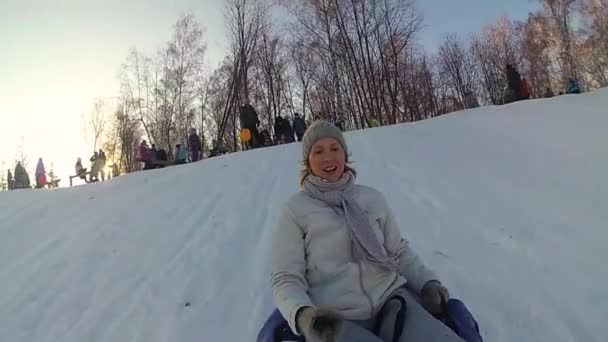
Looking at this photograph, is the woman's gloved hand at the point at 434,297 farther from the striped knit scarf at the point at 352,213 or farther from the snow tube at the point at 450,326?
the striped knit scarf at the point at 352,213

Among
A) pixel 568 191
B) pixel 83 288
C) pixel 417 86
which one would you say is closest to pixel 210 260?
pixel 83 288

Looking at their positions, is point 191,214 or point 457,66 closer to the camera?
point 191,214

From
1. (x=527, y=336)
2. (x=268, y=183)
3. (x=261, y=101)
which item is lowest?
(x=527, y=336)

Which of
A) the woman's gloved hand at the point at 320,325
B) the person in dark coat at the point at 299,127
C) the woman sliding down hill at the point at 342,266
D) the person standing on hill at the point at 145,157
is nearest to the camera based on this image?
the woman's gloved hand at the point at 320,325

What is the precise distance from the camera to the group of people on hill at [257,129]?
1273 cm

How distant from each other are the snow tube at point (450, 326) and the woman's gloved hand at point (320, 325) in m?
0.17

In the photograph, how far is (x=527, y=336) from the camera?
2566 millimetres

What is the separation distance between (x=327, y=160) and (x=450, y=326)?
3.30 feet

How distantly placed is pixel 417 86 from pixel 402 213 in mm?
30057

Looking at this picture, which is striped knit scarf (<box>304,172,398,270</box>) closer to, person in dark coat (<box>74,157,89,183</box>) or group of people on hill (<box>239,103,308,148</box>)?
group of people on hill (<box>239,103,308,148</box>)

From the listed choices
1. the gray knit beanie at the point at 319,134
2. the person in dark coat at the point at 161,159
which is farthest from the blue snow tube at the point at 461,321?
the person in dark coat at the point at 161,159

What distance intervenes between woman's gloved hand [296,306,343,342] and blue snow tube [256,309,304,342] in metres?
0.19

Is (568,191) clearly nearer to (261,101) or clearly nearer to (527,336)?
(527,336)

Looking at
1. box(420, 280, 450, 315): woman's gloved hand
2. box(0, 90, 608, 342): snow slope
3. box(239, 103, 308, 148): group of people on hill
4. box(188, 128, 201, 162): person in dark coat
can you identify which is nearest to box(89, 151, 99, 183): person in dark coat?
box(188, 128, 201, 162): person in dark coat
